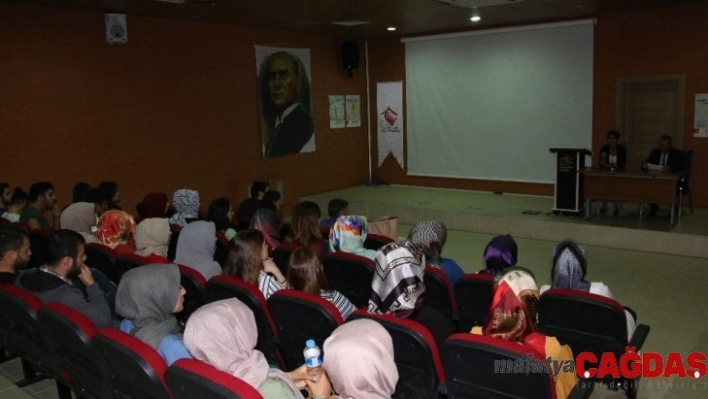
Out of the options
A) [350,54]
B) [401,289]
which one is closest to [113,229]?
[401,289]

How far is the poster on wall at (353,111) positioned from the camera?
11.4 metres

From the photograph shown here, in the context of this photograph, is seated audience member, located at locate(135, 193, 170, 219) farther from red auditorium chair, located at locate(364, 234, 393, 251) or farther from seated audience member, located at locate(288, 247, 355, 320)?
seated audience member, located at locate(288, 247, 355, 320)

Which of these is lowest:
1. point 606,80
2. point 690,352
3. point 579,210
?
point 690,352

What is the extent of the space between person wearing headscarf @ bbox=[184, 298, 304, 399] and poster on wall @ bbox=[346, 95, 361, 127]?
9456 mm

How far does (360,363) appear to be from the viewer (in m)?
1.98

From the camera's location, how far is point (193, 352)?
6.93ft

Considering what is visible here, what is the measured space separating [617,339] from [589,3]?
6.24m

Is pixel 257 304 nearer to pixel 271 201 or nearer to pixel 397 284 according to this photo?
pixel 397 284

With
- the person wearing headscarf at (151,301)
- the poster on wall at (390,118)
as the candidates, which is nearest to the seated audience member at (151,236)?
the person wearing headscarf at (151,301)

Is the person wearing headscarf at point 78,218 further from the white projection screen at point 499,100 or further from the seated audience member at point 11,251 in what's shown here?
the white projection screen at point 499,100

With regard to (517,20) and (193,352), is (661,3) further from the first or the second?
(193,352)

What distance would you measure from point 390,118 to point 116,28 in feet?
18.2

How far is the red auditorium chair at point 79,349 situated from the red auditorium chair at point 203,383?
59cm

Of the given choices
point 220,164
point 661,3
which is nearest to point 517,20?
point 661,3
